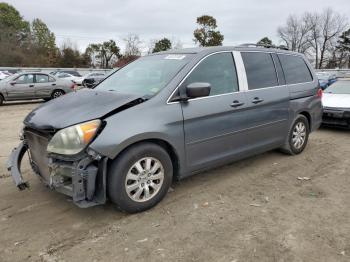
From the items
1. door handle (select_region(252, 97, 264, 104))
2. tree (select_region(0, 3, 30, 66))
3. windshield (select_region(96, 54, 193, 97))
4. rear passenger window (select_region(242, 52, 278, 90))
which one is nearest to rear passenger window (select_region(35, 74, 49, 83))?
windshield (select_region(96, 54, 193, 97))

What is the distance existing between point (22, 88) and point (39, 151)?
40.4 ft

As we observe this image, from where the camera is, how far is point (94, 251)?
3000 mm

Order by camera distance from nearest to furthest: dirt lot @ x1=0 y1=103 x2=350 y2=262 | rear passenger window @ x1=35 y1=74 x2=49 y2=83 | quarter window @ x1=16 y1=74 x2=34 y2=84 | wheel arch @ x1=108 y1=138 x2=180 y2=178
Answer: dirt lot @ x1=0 y1=103 x2=350 y2=262 → wheel arch @ x1=108 y1=138 x2=180 y2=178 → quarter window @ x1=16 y1=74 x2=34 y2=84 → rear passenger window @ x1=35 y1=74 x2=49 y2=83

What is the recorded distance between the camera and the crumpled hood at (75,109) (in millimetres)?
3418

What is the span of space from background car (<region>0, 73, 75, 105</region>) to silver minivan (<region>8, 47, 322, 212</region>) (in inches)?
443

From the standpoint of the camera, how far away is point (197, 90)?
150 inches

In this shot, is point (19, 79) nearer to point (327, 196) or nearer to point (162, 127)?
point (162, 127)

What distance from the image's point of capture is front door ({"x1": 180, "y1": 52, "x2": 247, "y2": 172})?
4.01 metres

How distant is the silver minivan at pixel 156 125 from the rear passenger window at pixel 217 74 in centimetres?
1

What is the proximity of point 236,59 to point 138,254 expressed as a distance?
2936 millimetres

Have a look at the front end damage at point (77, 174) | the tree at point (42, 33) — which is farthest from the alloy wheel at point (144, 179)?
the tree at point (42, 33)

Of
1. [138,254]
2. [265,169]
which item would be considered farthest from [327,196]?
[138,254]

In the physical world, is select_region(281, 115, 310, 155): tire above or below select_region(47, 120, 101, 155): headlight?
below

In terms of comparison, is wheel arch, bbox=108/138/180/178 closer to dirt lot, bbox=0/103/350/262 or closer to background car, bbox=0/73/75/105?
dirt lot, bbox=0/103/350/262
